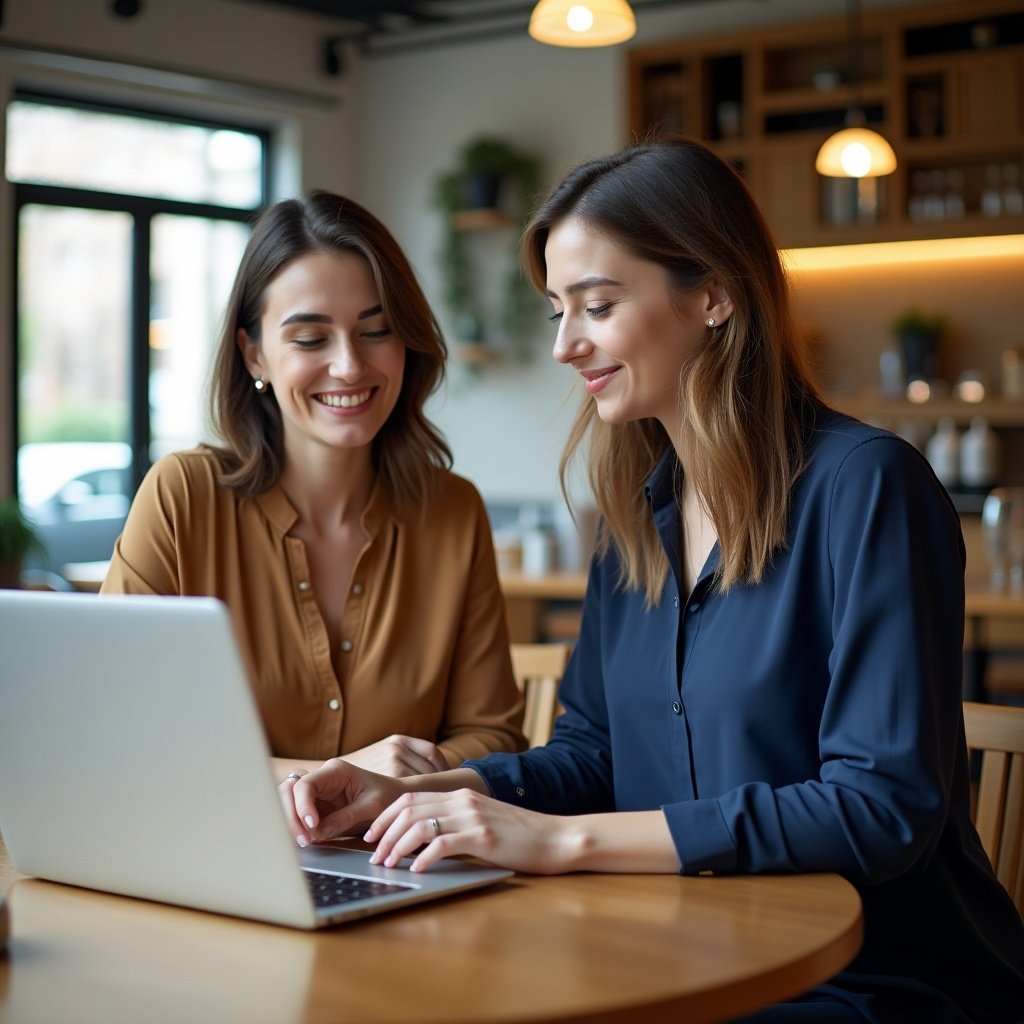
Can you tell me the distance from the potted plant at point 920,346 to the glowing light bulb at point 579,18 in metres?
2.74

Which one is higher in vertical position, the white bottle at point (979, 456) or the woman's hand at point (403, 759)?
the white bottle at point (979, 456)

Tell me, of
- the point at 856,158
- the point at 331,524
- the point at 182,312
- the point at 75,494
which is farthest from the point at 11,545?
the point at 856,158

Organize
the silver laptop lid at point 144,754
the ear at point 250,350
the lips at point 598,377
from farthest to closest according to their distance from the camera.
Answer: the ear at point 250,350, the lips at point 598,377, the silver laptop lid at point 144,754

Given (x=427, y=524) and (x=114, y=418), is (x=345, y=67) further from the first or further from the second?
(x=427, y=524)

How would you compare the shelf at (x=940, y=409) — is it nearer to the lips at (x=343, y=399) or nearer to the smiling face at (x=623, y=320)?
the lips at (x=343, y=399)

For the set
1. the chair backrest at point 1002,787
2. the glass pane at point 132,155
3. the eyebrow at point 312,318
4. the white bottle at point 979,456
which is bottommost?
the chair backrest at point 1002,787

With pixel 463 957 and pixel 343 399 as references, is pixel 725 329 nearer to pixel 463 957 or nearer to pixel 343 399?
pixel 343 399

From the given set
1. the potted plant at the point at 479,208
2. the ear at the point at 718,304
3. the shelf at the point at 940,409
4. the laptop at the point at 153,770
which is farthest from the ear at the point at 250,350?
the potted plant at the point at 479,208

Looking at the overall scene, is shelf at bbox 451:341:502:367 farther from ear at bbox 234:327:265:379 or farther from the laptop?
the laptop

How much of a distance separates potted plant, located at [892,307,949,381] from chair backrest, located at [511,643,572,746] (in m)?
4.09

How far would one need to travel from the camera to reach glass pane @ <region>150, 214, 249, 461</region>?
663 centimetres

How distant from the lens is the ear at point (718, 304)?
166 cm

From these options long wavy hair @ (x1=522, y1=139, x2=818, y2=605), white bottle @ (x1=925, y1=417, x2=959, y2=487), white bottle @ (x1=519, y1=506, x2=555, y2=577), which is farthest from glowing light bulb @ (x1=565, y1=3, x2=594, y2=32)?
white bottle @ (x1=925, y1=417, x2=959, y2=487)

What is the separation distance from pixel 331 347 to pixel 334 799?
2.75ft
